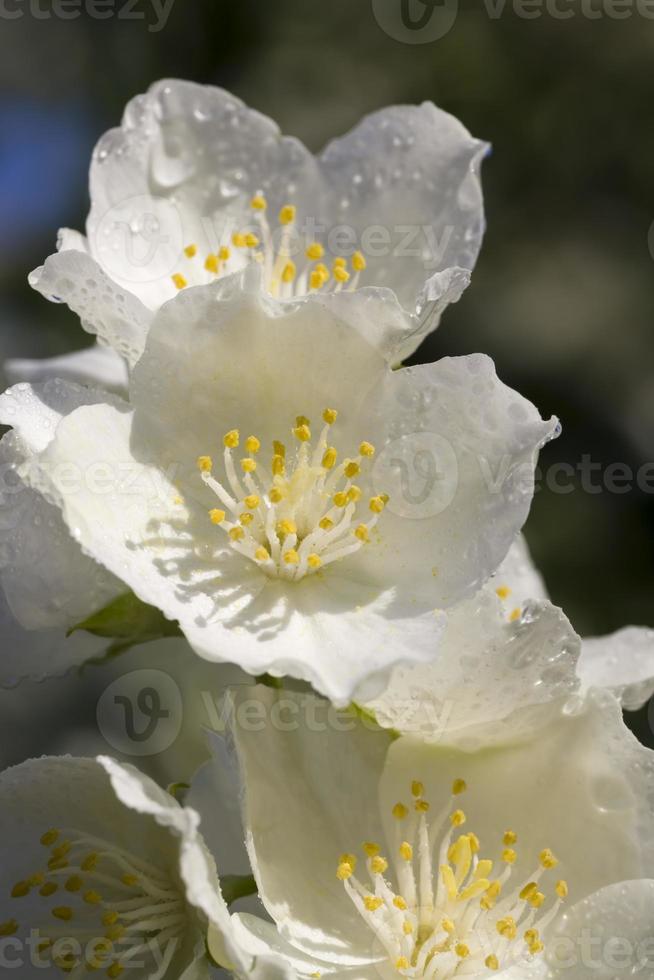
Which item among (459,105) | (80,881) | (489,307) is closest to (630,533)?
(489,307)

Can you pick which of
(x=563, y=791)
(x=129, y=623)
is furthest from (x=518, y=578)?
(x=129, y=623)

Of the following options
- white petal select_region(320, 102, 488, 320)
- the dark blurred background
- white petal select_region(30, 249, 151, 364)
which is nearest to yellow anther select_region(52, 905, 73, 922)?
white petal select_region(30, 249, 151, 364)

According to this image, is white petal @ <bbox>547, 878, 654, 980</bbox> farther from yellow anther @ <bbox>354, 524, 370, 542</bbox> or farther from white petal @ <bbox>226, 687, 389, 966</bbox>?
yellow anther @ <bbox>354, 524, 370, 542</bbox>

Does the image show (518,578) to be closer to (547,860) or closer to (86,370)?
(547,860)

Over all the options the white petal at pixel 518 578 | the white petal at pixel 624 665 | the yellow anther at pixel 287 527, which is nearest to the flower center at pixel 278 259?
the yellow anther at pixel 287 527

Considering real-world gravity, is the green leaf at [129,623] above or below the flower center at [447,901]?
above

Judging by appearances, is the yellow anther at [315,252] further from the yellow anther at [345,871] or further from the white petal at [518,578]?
the yellow anther at [345,871]
